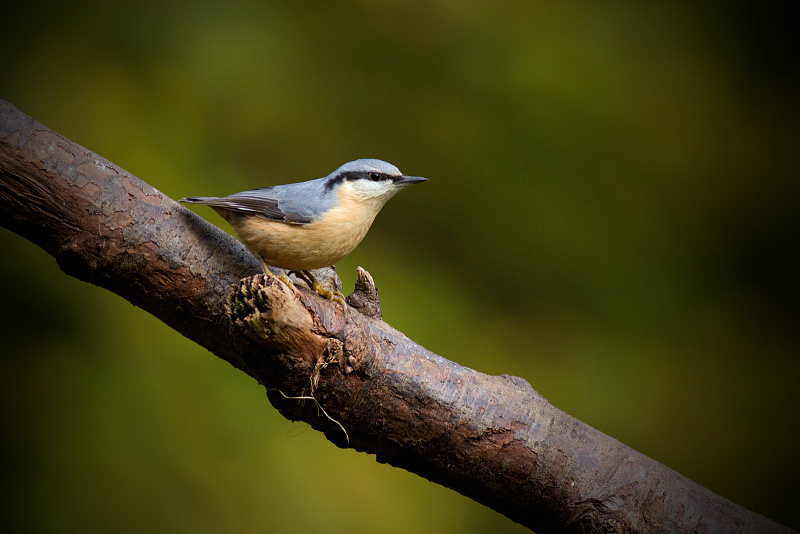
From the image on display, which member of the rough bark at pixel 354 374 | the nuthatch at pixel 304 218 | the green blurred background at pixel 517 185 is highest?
the green blurred background at pixel 517 185

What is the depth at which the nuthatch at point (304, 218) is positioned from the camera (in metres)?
1.54

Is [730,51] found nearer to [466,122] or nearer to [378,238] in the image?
[466,122]

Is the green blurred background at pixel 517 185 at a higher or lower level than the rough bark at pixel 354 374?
higher

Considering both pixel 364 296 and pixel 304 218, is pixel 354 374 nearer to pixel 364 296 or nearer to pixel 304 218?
pixel 364 296

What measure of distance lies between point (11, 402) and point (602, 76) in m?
2.72

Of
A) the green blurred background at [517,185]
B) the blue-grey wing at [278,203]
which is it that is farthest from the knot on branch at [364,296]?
the green blurred background at [517,185]

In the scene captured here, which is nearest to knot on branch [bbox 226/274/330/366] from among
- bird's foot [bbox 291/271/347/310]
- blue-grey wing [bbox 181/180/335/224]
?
bird's foot [bbox 291/271/347/310]

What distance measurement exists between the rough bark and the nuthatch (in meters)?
0.08

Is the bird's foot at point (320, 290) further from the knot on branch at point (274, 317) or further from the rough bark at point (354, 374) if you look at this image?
the knot on branch at point (274, 317)

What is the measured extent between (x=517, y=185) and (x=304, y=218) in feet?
4.50

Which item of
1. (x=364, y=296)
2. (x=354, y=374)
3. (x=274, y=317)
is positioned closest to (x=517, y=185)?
(x=364, y=296)

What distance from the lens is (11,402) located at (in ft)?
6.83

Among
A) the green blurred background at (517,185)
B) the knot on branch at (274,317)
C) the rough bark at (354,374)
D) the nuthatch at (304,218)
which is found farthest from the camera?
the green blurred background at (517,185)

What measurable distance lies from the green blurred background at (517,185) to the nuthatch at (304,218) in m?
0.90
